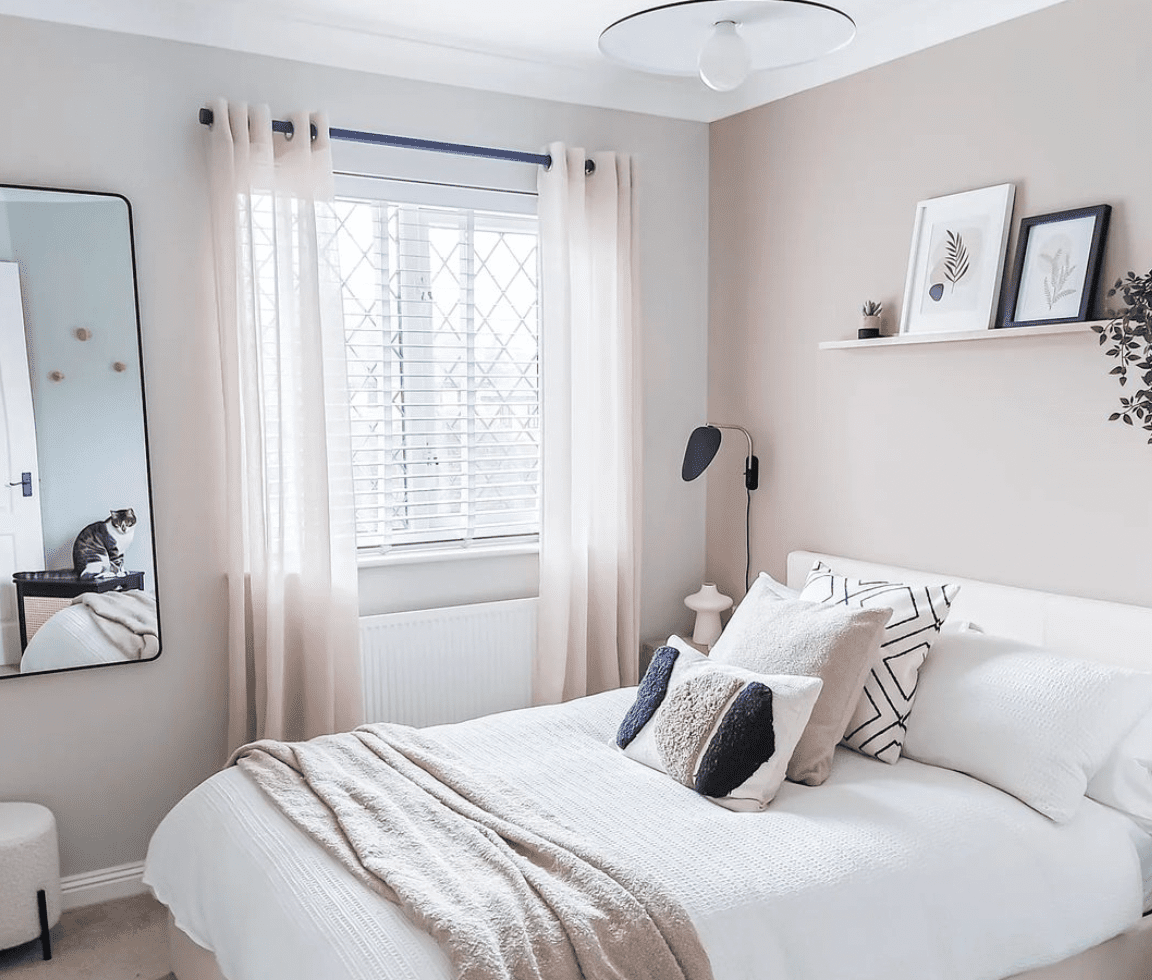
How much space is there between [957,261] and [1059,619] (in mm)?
1057

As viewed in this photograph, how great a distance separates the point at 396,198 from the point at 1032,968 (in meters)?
2.83

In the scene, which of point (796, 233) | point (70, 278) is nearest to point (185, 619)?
point (70, 278)

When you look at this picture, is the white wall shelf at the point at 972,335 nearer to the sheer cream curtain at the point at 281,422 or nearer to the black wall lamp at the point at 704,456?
the black wall lamp at the point at 704,456

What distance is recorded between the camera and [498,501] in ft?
12.4

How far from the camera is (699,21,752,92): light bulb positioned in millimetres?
2148

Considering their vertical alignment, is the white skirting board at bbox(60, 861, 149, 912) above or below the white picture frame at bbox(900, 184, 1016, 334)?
below

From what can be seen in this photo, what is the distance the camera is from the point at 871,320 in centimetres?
325

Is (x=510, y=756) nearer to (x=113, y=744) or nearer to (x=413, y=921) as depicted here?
(x=413, y=921)

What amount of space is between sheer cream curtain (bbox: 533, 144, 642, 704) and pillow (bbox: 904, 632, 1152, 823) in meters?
1.44

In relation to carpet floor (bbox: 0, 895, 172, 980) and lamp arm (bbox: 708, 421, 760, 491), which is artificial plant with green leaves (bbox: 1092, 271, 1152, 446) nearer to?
lamp arm (bbox: 708, 421, 760, 491)

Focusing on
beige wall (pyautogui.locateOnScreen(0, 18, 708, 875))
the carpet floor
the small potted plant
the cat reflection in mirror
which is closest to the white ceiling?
beige wall (pyautogui.locateOnScreen(0, 18, 708, 875))

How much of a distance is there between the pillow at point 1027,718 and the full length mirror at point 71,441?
2235 mm

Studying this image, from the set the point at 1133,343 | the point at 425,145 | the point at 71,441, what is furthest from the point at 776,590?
the point at 71,441

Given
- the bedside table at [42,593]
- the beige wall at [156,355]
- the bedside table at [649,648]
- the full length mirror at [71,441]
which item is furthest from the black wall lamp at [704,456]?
the bedside table at [42,593]
